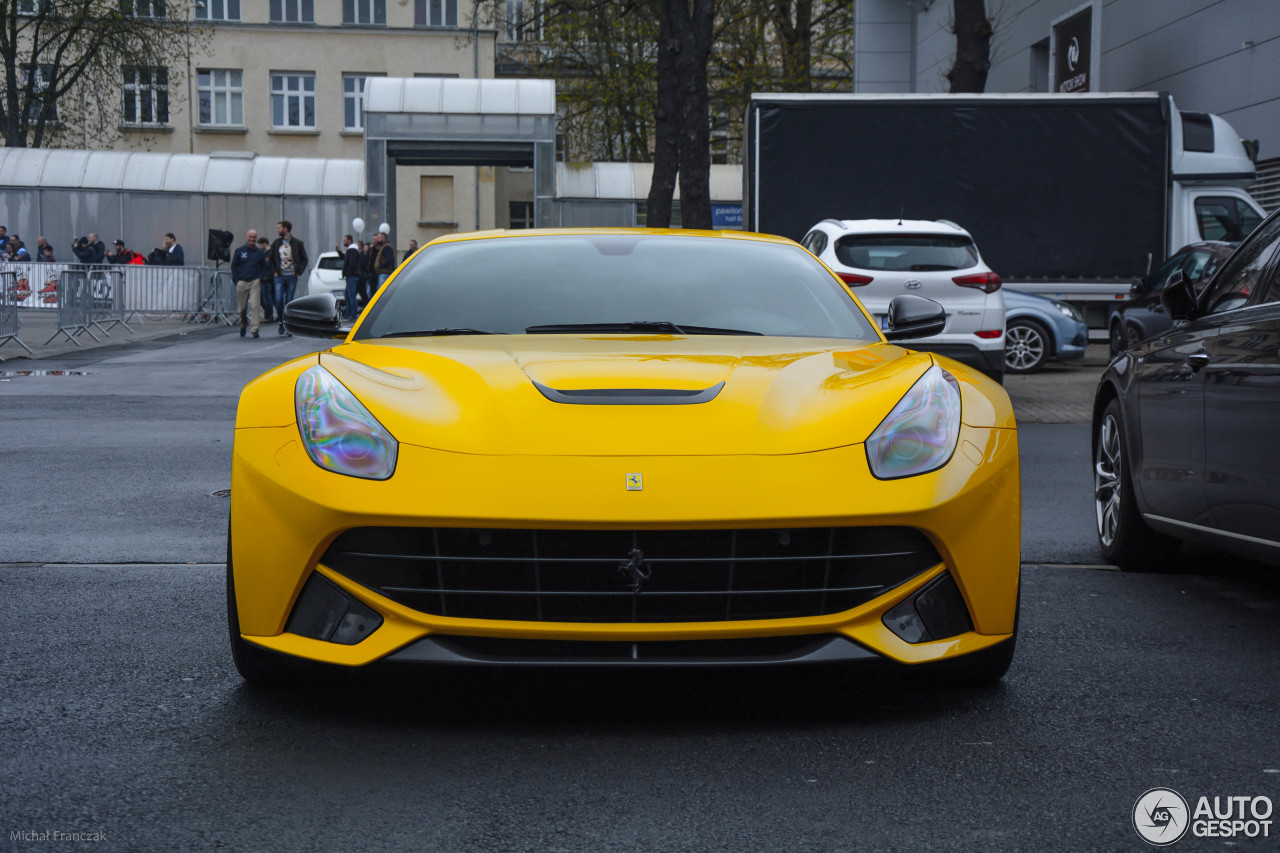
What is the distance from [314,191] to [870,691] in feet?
115

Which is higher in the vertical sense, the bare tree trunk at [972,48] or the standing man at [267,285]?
the bare tree trunk at [972,48]

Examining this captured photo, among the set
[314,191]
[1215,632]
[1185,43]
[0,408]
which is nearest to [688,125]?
[1185,43]

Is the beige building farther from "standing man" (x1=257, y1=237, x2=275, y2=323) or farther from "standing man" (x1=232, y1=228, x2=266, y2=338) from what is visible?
"standing man" (x1=232, y1=228, x2=266, y2=338)

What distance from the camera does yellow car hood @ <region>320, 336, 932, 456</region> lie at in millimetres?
3596

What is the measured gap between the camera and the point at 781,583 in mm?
3520

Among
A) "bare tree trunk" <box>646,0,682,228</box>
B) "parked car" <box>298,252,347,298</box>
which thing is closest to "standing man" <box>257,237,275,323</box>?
"parked car" <box>298,252,347,298</box>

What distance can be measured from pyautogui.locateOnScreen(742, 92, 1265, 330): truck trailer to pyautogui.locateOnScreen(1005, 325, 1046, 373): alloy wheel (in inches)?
71.6

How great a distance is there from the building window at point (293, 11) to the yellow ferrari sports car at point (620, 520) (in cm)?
5266

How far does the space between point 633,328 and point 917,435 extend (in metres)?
1.22

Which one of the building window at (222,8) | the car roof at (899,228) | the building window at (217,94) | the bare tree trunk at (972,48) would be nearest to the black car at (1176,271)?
the car roof at (899,228)

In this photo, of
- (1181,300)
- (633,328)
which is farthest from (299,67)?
(633,328)

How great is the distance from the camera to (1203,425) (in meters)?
5.07

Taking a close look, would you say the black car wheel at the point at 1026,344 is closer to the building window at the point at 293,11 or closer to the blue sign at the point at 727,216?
the blue sign at the point at 727,216

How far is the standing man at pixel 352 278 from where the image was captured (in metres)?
26.5
